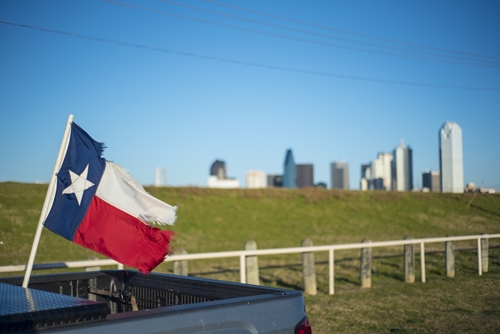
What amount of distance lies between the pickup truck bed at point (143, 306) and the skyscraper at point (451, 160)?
13.4m

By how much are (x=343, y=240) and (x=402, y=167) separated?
5.88 meters

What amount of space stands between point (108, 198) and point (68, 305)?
61.5 inches

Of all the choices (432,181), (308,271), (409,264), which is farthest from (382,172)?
(308,271)

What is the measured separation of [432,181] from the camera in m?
18.3

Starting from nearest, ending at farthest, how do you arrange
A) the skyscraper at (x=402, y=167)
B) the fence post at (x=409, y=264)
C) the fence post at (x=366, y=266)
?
the fence post at (x=366, y=266) < the fence post at (x=409, y=264) < the skyscraper at (x=402, y=167)

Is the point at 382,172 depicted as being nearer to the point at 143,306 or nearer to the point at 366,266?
the point at 366,266

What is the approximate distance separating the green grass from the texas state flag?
4.46 m

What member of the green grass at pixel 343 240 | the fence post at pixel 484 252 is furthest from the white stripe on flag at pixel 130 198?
the fence post at pixel 484 252

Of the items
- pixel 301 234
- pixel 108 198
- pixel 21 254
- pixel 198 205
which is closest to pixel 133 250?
pixel 108 198

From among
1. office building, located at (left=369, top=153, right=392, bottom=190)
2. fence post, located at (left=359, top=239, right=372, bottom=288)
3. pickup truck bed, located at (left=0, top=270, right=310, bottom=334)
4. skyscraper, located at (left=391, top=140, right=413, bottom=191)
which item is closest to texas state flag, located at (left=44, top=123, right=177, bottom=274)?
pickup truck bed, located at (left=0, top=270, right=310, bottom=334)

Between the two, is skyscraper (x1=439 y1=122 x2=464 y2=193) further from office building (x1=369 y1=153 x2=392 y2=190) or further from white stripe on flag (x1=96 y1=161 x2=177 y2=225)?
office building (x1=369 y1=153 x2=392 y2=190)

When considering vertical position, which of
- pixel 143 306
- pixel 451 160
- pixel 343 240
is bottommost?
pixel 343 240

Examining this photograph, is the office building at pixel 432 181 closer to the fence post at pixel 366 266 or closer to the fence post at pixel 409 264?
the fence post at pixel 409 264

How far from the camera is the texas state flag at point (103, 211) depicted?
13.2 ft
